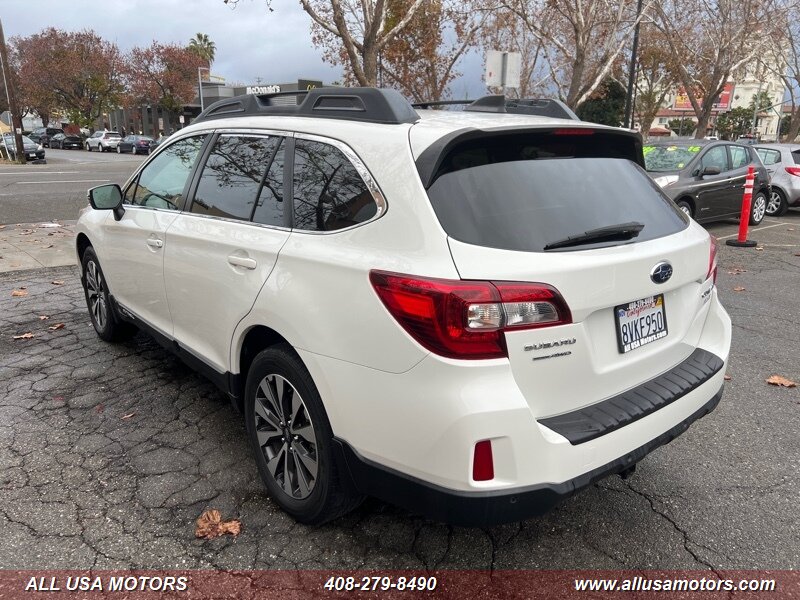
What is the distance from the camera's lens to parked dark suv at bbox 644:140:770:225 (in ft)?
34.4

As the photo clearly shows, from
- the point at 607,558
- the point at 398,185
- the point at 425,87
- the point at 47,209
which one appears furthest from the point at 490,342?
the point at 425,87

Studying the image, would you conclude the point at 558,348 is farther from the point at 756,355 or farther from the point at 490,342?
the point at 756,355

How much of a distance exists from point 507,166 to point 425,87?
1028 inches

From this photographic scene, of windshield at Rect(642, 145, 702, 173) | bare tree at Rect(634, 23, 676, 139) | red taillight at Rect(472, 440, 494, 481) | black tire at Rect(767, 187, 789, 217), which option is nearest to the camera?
red taillight at Rect(472, 440, 494, 481)

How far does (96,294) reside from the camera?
499 centimetres

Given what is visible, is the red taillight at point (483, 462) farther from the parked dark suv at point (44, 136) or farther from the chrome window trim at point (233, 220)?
the parked dark suv at point (44, 136)

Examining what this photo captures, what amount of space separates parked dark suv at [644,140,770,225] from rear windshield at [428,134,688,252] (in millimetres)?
8310

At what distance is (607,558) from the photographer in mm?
2561

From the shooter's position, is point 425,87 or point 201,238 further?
point 425,87

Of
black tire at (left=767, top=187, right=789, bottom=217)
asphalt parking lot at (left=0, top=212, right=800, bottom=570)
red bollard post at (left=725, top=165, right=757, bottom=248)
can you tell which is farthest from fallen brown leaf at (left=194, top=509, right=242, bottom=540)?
black tire at (left=767, top=187, right=789, bottom=217)

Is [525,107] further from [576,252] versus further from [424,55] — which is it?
[424,55]

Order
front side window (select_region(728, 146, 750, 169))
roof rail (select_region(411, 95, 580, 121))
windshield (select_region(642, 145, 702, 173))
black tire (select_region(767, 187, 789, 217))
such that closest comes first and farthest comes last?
roof rail (select_region(411, 95, 580, 121)) → windshield (select_region(642, 145, 702, 173)) → front side window (select_region(728, 146, 750, 169)) → black tire (select_region(767, 187, 789, 217))

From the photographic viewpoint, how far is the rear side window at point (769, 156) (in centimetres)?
1459

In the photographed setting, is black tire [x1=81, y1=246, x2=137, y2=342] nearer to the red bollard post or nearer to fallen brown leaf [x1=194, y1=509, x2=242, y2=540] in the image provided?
fallen brown leaf [x1=194, y1=509, x2=242, y2=540]
